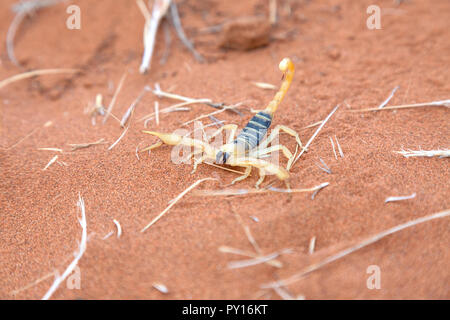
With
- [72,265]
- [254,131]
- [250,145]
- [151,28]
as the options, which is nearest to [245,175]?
[250,145]

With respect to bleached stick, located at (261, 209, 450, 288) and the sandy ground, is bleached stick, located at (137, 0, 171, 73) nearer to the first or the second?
the sandy ground

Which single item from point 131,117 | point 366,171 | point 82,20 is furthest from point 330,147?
point 82,20

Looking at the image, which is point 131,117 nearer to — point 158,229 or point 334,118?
point 158,229

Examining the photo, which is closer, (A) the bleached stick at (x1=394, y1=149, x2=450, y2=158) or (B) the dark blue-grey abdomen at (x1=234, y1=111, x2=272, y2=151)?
(A) the bleached stick at (x1=394, y1=149, x2=450, y2=158)

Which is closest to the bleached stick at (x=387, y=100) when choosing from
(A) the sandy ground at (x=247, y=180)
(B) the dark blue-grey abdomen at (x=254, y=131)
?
(A) the sandy ground at (x=247, y=180)

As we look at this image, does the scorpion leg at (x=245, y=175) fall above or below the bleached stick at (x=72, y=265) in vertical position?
above

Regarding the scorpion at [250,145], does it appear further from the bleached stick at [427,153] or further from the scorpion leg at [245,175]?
the bleached stick at [427,153]

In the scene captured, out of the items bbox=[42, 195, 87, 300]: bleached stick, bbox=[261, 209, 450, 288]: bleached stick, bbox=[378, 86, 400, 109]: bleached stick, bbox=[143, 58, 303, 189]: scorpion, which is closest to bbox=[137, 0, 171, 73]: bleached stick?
bbox=[143, 58, 303, 189]: scorpion
